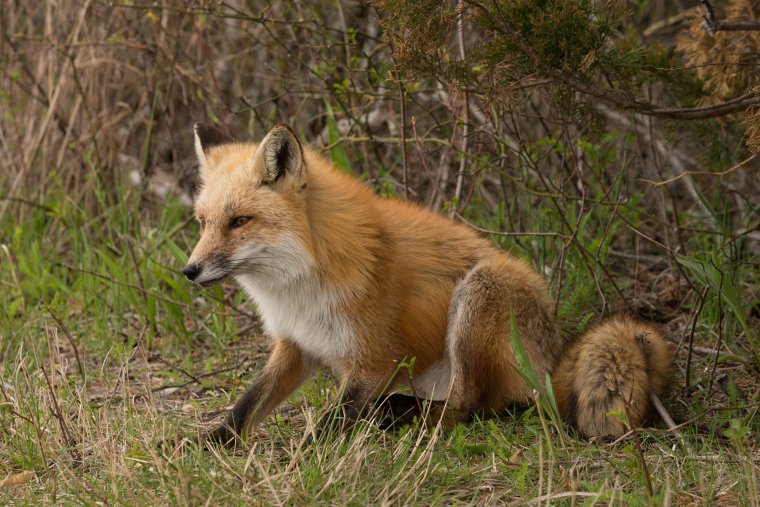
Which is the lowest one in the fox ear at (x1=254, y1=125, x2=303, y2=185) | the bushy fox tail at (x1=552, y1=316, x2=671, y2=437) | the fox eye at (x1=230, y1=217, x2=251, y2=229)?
the bushy fox tail at (x1=552, y1=316, x2=671, y2=437)

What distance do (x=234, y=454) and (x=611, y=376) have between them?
159 centimetres

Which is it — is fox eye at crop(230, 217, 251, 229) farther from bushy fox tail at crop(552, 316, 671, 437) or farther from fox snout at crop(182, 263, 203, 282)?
bushy fox tail at crop(552, 316, 671, 437)

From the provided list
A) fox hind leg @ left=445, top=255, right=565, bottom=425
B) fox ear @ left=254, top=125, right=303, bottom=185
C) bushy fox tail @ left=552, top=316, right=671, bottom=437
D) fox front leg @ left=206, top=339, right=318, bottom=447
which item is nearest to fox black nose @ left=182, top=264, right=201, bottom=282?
fox ear @ left=254, top=125, right=303, bottom=185

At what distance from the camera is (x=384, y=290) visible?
4.04 meters

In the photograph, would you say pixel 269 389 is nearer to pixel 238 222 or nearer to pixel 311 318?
pixel 311 318

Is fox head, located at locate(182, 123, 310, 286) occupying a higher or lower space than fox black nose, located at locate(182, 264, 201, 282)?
higher

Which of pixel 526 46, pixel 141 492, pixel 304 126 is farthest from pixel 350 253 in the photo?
pixel 304 126

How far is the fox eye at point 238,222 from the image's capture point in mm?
3926

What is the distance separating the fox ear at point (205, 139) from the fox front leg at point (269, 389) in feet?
3.43

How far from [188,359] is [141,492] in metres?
2.10

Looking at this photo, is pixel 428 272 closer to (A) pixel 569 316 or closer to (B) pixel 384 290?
(B) pixel 384 290

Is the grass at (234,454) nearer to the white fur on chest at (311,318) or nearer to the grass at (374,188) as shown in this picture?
the grass at (374,188)

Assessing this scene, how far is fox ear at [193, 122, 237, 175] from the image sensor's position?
14.8ft

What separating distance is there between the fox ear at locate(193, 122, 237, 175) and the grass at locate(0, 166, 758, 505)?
1.05 meters
